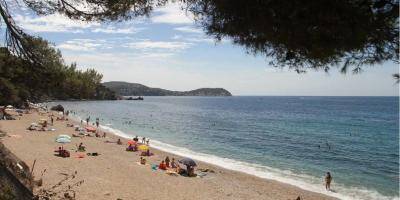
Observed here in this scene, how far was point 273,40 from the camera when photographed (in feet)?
15.8

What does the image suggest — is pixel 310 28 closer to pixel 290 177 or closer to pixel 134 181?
pixel 134 181

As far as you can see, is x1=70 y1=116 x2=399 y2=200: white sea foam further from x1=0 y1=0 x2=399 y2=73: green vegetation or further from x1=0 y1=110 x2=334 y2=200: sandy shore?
x1=0 y1=0 x2=399 y2=73: green vegetation

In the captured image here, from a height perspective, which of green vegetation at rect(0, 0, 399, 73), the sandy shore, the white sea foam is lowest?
the white sea foam

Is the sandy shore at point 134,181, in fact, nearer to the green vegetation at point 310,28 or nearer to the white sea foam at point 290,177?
the white sea foam at point 290,177

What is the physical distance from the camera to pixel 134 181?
18.0 metres

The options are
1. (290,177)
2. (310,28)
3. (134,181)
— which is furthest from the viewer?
(290,177)

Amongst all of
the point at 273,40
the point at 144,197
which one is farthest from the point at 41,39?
the point at 144,197

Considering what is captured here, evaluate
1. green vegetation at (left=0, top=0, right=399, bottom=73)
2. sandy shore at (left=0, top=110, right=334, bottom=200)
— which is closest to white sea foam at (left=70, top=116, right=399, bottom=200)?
sandy shore at (left=0, top=110, right=334, bottom=200)

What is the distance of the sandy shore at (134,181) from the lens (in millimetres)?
15688

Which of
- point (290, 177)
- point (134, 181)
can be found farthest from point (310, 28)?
point (290, 177)

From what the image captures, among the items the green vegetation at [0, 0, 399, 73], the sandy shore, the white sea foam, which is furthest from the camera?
the white sea foam

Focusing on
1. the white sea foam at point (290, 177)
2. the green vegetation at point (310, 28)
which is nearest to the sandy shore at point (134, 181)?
the white sea foam at point (290, 177)

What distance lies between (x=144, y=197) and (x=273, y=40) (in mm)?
11678

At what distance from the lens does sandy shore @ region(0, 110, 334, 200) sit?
15.7 meters
